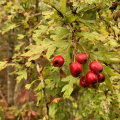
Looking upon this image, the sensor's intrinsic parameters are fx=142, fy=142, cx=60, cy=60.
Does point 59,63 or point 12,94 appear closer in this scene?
point 59,63

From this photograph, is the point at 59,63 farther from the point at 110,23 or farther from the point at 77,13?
the point at 110,23

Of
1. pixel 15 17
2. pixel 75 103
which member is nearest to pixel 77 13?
pixel 15 17

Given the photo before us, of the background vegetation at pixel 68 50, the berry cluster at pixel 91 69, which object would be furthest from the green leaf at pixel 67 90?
the berry cluster at pixel 91 69

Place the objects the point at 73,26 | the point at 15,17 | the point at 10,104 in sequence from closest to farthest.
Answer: the point at 73,26
the point at 15,17
the point at 10,104

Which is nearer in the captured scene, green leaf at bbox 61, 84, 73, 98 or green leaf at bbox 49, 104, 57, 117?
green leaf at bbox 61, 84, 73, 98

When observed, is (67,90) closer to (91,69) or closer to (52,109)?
(91,69)

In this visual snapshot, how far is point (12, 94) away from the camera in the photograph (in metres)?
6.41

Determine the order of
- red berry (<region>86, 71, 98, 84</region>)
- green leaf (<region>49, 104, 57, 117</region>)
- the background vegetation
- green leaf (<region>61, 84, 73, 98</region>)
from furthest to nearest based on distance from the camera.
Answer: green leaf (<region>49, 104, 57, 117</region>) < green leaf (<region>61, 84, 73, 98</region>) < the background vegetation < red berry (<region>86, 71, 98, 84</region>)

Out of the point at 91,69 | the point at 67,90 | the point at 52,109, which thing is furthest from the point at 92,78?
the point at 52,109

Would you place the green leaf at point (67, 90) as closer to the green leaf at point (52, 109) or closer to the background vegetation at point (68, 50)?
the background vegetation at point (68, 50)

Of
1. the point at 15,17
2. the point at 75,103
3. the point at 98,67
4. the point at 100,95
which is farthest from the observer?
the point at 75,103

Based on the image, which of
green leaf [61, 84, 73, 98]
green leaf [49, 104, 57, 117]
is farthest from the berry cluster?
green leaf [49, 104, 57, 117]

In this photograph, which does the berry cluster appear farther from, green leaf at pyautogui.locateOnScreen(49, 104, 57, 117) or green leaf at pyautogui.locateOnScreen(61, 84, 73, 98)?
green leaf at pyautogui.locateOnScreen(49, 104, 57, 117)

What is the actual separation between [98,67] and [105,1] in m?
0.57
